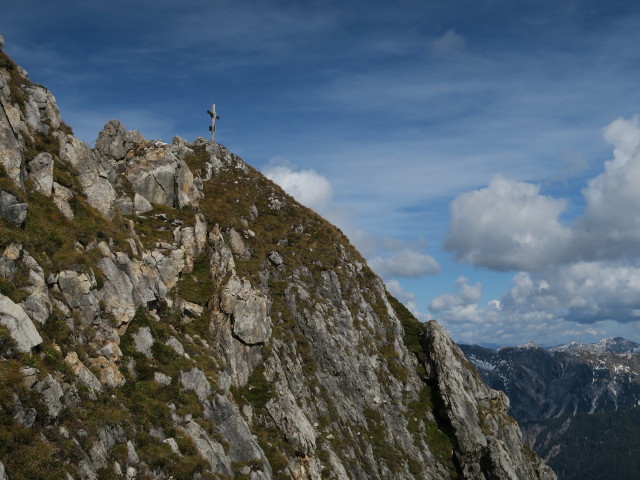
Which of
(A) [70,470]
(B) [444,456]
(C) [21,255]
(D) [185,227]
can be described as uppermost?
(D) [185,227]

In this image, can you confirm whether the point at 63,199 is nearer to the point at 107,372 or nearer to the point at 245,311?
the point at 107,372

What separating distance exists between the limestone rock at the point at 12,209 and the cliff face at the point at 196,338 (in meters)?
0.11

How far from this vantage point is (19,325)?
2506 centimetres

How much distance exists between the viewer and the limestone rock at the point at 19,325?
24.5m

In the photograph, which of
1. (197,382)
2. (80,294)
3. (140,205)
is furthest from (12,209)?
(140,205)

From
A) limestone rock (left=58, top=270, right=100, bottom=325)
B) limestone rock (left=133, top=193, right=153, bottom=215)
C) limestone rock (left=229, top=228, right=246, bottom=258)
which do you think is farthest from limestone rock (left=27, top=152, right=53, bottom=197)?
limestone rock (left=229, top=228, right=246, bottom=258)

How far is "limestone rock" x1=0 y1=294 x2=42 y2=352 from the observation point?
80.5ft

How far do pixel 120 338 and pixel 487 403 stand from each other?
175ft

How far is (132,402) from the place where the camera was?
3034cm

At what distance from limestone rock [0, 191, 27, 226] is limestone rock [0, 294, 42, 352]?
25.9 ft

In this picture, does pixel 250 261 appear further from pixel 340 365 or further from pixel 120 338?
pixel 120 338

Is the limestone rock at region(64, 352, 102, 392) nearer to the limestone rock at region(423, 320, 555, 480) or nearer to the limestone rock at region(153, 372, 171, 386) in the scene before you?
the limestone rock at region(153, 372, 171, 386)

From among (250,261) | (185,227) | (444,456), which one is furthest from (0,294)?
(444,456)

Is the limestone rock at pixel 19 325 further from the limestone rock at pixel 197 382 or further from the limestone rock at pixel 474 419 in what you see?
the limestone rock at pixel 474 419
